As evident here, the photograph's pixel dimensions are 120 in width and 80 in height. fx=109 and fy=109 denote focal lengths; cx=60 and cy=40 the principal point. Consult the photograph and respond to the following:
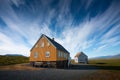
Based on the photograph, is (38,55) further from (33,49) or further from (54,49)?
(54,49)

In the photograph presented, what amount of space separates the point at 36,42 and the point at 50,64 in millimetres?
9013

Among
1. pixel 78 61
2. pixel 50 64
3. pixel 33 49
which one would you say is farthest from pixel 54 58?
pixel 78 61

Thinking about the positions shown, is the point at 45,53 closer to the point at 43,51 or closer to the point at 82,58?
the point at 43,51

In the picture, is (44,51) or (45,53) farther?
(44,51)

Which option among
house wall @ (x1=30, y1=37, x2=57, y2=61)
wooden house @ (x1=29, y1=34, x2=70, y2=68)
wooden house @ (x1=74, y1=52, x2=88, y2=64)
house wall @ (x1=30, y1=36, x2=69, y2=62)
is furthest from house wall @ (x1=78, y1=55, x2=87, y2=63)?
house wall @ (x1=30, y1=37, x2=57, y2=61)

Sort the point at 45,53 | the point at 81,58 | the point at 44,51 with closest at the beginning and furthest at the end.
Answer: the point at 45,53
the point at 44,51
the point at 81,58

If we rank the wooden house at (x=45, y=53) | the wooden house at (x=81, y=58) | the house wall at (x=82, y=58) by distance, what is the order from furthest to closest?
the house wall at (x=82, y=58) < the wooden house at (x=81, y=58) < the wooden house at (x=45, y=53)

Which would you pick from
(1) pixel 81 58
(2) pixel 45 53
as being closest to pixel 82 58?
(1) pixel 81 58

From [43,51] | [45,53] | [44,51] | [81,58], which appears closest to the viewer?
[45,53]

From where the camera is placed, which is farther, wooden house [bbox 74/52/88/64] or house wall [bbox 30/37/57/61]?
wooden house [bbox 74/52/88/64]

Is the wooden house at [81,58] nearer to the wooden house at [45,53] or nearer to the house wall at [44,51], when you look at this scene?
the wooden house at [45,53]

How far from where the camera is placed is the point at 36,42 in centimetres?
3716

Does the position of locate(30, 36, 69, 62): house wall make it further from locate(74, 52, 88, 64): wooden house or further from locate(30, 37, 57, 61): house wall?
locate(74, 52, 88, 64): wooden house

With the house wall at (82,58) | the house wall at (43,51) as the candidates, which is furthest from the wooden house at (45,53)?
the house wall at (82,58)
